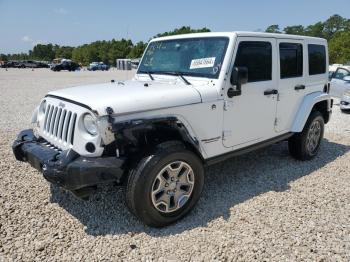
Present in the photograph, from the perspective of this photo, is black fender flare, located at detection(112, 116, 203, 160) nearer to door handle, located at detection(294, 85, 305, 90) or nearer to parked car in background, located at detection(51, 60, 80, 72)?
door handle, located at detection(294, 85, 305, 90)

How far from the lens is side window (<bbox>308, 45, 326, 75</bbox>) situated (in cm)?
546

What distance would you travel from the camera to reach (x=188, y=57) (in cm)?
425

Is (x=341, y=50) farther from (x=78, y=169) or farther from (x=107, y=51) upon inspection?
(x=107, y=51)

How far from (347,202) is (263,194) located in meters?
1.02

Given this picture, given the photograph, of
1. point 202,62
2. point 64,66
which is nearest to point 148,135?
point 202,62

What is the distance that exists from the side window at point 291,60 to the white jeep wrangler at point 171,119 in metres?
0.01

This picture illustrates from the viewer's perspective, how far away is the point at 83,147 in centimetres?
316

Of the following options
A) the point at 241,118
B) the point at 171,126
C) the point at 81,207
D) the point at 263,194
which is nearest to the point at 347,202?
the point at 263,194

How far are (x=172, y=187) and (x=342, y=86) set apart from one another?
9575mm

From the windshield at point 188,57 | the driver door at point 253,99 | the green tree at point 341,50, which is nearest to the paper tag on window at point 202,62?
the windshield at point 188,57

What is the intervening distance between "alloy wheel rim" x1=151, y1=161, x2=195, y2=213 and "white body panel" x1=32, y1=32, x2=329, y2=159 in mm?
390

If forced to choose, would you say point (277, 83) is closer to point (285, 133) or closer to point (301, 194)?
point (285, 133)

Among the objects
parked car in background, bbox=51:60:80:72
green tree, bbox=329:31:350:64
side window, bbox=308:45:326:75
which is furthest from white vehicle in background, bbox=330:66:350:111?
parked car in background, bbox=51:60:80:72

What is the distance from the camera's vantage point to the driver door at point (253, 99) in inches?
160
